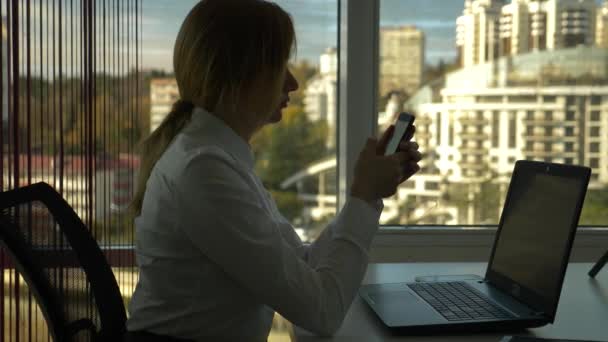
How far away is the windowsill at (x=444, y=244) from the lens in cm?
259

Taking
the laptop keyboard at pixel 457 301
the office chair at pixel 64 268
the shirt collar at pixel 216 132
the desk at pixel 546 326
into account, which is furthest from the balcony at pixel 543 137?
the office chair at pixel 64 268

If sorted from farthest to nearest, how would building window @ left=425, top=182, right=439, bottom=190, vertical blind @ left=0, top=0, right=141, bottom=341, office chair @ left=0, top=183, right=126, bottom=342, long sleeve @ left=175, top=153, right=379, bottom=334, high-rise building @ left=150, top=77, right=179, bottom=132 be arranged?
1. building window @ left=425, top=182, right=439, bottom=190
2. high-rise building @ left=150, top=77, right=179, bottom=132
3. vertical blind @ left=0, top=0, right=141, bottom=341
4. office chair @ left=0, top=183, right=126, bottom=342
5. long sleeve @ left=175, top=153, right=379, bottom=334

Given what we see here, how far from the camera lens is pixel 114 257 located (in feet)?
7.77

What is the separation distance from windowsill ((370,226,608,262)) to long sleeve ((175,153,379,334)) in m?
1.40

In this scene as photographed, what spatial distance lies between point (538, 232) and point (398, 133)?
0.34 m

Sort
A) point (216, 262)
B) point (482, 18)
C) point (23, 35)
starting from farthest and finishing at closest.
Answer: point (482, 18), point (23, 35), point (216, 262)

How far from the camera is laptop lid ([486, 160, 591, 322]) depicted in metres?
1.31

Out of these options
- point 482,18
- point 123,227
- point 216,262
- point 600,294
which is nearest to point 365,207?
point 216,262

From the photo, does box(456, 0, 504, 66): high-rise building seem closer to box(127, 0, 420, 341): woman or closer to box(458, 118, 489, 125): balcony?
box(458, 118, 489, 125): balcony

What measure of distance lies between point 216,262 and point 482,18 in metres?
1.73

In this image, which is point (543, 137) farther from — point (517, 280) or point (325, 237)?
point (325, 237)

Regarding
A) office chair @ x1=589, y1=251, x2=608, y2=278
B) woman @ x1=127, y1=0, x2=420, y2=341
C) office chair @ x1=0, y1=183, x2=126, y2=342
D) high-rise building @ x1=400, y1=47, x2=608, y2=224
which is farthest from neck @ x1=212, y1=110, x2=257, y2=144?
high-rise building @ x1=400, y1=47, x2=608, y2=224

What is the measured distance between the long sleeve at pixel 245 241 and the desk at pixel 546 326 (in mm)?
94

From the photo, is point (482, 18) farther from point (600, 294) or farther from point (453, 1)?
point (600, 294)
